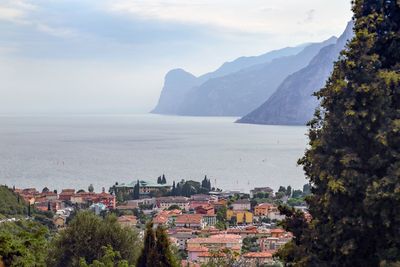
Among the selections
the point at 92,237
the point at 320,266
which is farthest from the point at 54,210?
the point at 320,266

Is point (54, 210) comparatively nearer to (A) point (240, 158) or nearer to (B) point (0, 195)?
(B) point (0, 195)

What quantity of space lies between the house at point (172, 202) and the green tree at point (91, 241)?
3284cm

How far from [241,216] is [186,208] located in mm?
7135

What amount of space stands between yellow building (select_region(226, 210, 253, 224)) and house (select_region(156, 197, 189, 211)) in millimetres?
5938

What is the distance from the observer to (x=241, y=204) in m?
39.9

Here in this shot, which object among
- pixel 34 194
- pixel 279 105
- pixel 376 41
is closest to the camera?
pixel 376 41

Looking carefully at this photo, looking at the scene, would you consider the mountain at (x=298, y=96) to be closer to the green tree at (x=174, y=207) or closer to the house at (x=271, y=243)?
the green tree at (x=174, y=207)

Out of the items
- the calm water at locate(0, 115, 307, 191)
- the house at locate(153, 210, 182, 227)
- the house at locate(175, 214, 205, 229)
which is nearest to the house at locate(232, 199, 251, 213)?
the house at locate(153, 210, 182, 227)

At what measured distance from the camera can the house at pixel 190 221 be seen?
34.4 m

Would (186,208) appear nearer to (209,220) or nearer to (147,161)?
(209,220)

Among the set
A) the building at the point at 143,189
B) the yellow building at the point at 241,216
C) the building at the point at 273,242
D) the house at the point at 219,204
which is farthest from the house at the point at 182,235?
the building at the point at 143,189

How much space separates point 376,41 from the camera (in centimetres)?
433

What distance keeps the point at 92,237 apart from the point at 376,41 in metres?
7.26

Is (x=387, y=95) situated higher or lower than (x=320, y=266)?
higher
